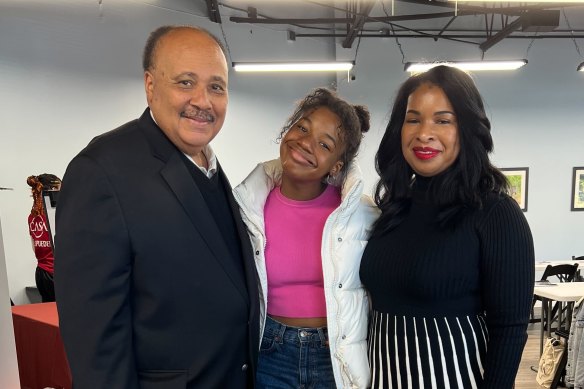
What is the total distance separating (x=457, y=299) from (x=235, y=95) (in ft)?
18.6

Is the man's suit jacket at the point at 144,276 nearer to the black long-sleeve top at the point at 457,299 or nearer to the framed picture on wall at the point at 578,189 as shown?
the black long-sleeve top at the point at 457,299

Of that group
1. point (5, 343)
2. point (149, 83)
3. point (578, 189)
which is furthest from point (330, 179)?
point (578, 189)

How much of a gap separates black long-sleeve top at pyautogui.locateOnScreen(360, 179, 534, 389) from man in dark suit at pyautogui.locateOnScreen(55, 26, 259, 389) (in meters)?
0.47

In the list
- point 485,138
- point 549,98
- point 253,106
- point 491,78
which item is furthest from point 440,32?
point 485,138

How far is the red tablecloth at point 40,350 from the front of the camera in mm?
2627

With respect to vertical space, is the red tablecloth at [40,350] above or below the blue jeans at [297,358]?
below

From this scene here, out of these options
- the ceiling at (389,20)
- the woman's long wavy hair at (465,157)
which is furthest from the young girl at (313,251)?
the ceiling at (389,20)

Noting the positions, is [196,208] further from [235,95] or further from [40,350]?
[235,95]

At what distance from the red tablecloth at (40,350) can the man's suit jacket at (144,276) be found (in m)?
1.72

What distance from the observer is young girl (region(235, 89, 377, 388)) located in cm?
165

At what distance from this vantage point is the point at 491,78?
7477 mm

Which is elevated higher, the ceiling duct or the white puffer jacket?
the ceiling duct

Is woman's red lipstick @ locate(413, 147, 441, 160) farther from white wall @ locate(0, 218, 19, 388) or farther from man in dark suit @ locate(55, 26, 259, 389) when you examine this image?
white wall @ locate(0, 218, 19, 388)

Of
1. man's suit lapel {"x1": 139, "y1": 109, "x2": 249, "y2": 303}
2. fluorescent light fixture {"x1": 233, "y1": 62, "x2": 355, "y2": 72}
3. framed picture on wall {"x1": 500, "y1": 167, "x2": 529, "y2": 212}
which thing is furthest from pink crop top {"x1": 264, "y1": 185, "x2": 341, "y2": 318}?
framed picture on wall {"x1": 500, "y1": 167, "x2": 529, "y2": 212}
